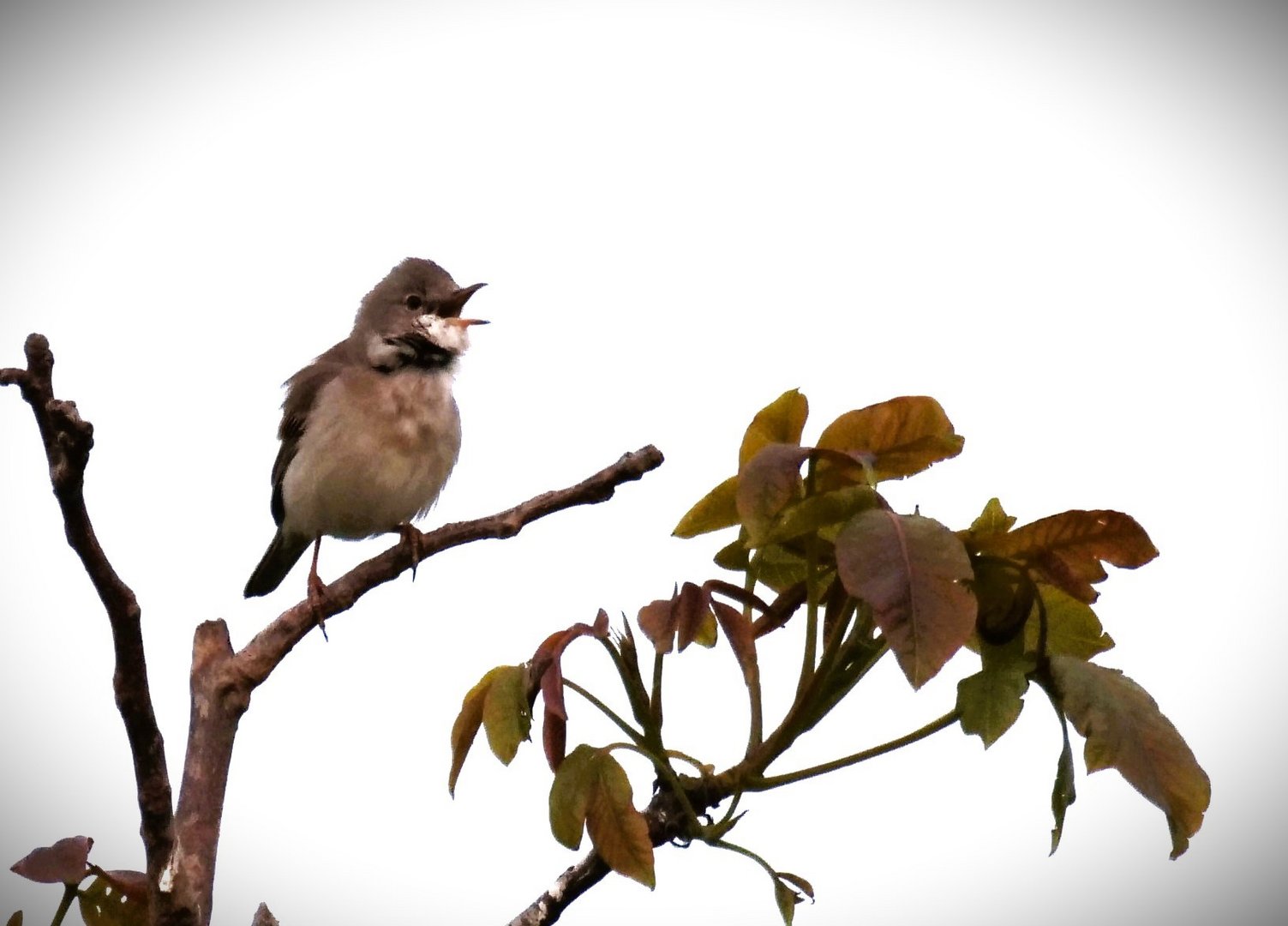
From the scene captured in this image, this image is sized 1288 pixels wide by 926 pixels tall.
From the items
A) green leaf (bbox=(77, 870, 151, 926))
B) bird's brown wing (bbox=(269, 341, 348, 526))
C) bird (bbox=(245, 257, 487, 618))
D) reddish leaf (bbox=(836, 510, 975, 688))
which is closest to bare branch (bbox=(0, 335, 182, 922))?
green leaf (bbox=(77, 870, 151, 926))

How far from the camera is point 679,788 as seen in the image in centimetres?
208

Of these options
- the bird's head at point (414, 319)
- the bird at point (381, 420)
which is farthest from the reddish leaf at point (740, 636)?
the bird's head at point (414, 319)

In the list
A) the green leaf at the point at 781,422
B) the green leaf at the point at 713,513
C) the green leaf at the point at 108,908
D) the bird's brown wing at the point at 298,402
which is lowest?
the green leaf at the point at 108,908

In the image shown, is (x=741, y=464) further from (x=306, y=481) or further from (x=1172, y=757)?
(x=306, y=481)

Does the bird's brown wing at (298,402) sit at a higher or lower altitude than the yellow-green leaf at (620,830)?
higher

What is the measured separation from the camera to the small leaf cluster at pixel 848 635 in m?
1.96

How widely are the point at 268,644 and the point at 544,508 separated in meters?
0.62

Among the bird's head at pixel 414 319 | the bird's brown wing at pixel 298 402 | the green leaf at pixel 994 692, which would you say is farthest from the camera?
the bird's brown wing at pixel 298 402

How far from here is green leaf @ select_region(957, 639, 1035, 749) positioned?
6.40ft

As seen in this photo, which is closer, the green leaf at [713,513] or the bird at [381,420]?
the green leaf at [713,513]

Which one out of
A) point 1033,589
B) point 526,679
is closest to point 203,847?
point 526,679

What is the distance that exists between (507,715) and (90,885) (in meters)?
0.85

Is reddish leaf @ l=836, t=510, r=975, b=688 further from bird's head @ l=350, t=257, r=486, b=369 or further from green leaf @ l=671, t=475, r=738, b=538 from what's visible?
bird's head @ l=350, t=257, r=486, b=369

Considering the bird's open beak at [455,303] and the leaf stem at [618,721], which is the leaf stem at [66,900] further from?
the bird's open beak at [455,303]
